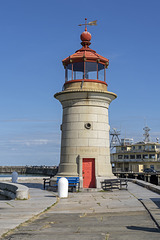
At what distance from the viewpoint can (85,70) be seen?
21547 millimetres

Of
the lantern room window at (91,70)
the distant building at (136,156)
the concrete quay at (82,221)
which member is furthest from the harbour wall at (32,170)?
the concrete quay at (82,221)

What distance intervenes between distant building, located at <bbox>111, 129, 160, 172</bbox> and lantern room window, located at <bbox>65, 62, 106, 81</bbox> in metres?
55.7

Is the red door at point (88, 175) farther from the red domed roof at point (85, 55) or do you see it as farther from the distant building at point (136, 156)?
the distant building at point (136, 156)

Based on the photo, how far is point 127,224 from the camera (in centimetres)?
902

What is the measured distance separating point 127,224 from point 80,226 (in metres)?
1.36

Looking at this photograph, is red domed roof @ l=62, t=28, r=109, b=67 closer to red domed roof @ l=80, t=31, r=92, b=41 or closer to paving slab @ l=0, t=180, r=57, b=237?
red domed roof @ l=80, t=31, r=92, b=41

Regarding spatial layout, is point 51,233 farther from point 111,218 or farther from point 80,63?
point 80,63

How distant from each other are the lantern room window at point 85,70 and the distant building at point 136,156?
55.7 meters

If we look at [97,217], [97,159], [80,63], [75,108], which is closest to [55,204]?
[97,217]

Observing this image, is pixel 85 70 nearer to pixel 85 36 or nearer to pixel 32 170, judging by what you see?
pixel 85 36

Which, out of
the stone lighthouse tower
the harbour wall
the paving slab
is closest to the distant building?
the harbour wall

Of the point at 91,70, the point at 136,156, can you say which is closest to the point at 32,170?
the point at 136,156

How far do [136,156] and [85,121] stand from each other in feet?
207

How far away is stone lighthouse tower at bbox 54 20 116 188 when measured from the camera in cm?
2061
